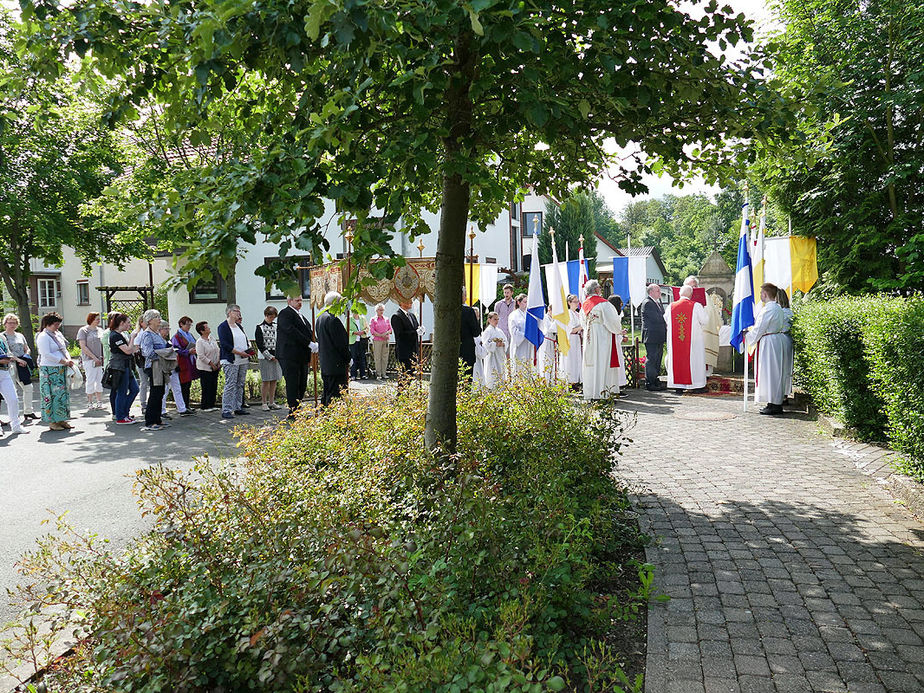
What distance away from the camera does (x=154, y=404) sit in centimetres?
1162

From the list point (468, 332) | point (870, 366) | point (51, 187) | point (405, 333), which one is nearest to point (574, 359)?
point (468, 332)

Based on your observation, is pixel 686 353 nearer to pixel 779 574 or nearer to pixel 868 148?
pixel 868 148

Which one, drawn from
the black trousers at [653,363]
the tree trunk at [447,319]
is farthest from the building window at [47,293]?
the tree trunk at [447,319]

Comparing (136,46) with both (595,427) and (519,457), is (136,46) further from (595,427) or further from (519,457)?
(595,427)

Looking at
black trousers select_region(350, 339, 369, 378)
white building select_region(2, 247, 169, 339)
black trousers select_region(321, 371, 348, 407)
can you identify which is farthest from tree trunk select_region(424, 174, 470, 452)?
white building select_region(2, 247, 169, 339)

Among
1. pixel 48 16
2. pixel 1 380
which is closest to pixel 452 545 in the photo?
pixel 48 16

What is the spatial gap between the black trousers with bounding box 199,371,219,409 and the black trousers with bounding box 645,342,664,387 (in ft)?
29.8

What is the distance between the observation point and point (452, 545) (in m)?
3.36

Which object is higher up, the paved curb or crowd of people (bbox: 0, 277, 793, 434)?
crowd of people (bbox: 0, 277, 793, 434)

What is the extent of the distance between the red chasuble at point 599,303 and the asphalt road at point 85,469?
6.27m

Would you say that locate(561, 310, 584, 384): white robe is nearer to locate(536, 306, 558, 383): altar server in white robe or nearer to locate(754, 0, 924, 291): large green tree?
locate(536, 306, 558, 383): altar server in white robe

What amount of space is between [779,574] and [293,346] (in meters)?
8.52

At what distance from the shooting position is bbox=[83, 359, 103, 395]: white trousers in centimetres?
1382

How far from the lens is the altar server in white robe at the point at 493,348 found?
1505cm
